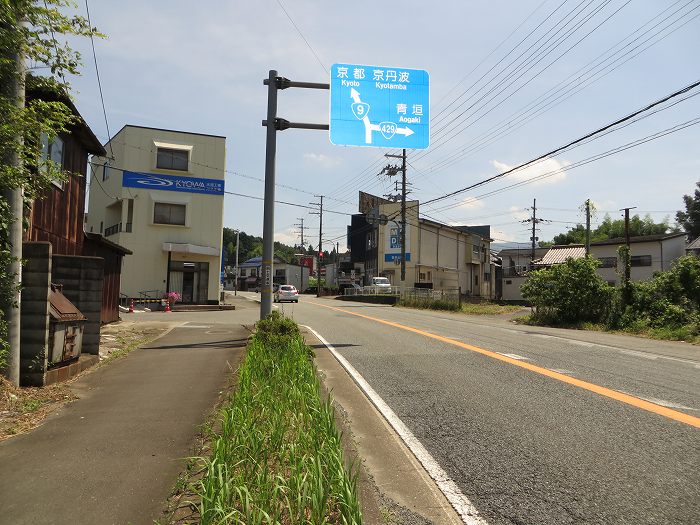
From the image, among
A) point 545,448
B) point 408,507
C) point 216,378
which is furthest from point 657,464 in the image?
point 216,378

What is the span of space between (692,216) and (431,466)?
234ft

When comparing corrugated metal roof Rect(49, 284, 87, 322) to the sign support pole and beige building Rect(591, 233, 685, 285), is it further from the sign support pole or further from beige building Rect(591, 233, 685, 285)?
beige building Rect(591, 233, 685, 285)

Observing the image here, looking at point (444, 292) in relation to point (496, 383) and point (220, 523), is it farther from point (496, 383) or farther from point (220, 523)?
point (220, 523)

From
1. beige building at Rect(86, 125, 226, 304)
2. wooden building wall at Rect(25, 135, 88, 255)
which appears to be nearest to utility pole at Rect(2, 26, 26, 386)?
wooden building wall at Rect(25, 135, 88, 255)

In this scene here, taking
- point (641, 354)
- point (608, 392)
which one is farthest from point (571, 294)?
point (608, 392)

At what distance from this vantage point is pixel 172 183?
101ft

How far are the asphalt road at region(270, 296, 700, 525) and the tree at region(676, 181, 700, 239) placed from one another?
61.1m

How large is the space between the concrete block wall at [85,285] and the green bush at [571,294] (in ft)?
61.2

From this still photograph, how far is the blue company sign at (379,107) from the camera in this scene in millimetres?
12242

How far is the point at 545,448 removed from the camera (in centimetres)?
435

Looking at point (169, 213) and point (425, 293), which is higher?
point (169, 213)

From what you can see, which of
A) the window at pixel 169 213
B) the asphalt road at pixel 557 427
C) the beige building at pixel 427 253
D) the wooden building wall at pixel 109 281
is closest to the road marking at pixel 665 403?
the asphalt road at pixel 557 427

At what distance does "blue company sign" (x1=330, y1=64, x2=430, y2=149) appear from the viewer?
12.2 metres

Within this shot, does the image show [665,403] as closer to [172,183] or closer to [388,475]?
[388,475]
